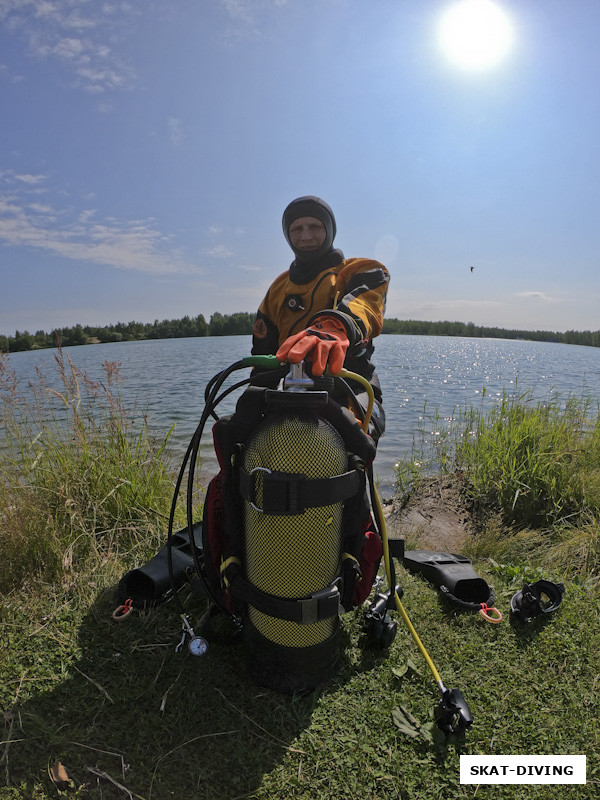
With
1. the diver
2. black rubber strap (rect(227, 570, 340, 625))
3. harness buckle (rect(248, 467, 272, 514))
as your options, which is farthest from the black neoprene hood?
black rubber strap (rect(227, 570, 340, 625))

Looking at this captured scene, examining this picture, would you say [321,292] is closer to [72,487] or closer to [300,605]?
[300,605]

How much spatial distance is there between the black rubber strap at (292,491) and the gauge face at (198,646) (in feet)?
2.70

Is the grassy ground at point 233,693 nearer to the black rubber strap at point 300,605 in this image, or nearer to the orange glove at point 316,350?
the black rubber strap at point 300,605

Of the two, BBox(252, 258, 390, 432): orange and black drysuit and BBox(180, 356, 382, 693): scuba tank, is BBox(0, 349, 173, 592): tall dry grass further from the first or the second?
BBox(252, 258, 390, 432): orange and black drysuit

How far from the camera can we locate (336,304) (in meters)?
2.73

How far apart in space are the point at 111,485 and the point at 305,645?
77.9 inches

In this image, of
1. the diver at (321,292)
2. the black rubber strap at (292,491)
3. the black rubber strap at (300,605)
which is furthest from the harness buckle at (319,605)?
the diver at (321,292)

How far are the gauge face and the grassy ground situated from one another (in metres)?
0.06

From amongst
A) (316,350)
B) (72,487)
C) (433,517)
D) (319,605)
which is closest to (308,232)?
(316,350)

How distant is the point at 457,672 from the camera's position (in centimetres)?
198

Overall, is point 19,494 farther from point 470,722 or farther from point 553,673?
point 553,673

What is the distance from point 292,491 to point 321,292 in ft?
5.20

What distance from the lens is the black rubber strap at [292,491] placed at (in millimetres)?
1574

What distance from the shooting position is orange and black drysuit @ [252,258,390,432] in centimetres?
244
